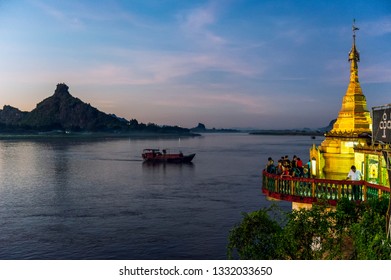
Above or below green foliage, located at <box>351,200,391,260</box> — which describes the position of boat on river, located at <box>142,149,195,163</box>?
below

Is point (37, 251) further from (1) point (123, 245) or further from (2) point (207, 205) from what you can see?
(2) point (207, 205)

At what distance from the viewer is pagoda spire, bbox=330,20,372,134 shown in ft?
68.4

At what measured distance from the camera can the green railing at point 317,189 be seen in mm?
17000

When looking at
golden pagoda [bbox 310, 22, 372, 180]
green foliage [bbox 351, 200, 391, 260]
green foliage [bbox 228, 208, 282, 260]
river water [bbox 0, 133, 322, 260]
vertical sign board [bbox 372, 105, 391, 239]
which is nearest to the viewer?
green foliage [bbox 351, 200, 391, 260]

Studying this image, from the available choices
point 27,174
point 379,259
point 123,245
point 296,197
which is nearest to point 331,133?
point 296,197

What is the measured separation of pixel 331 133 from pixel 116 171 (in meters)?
75.9

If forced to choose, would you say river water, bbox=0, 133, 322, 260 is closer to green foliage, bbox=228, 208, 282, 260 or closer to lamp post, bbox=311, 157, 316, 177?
lamp post, bbox=311, 157, 316, 177

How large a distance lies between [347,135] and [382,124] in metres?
7.72

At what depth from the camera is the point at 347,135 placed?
20.5m

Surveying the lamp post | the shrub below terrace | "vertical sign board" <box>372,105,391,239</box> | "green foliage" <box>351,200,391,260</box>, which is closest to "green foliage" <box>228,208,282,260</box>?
the shrub below terrace

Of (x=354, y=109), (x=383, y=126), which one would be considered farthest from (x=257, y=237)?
(x=354, y=109)

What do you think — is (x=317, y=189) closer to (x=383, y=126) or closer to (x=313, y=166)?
(x=313, y=166)

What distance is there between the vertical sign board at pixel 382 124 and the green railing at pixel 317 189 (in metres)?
3.25

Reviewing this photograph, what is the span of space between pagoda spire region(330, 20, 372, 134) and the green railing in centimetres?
398
